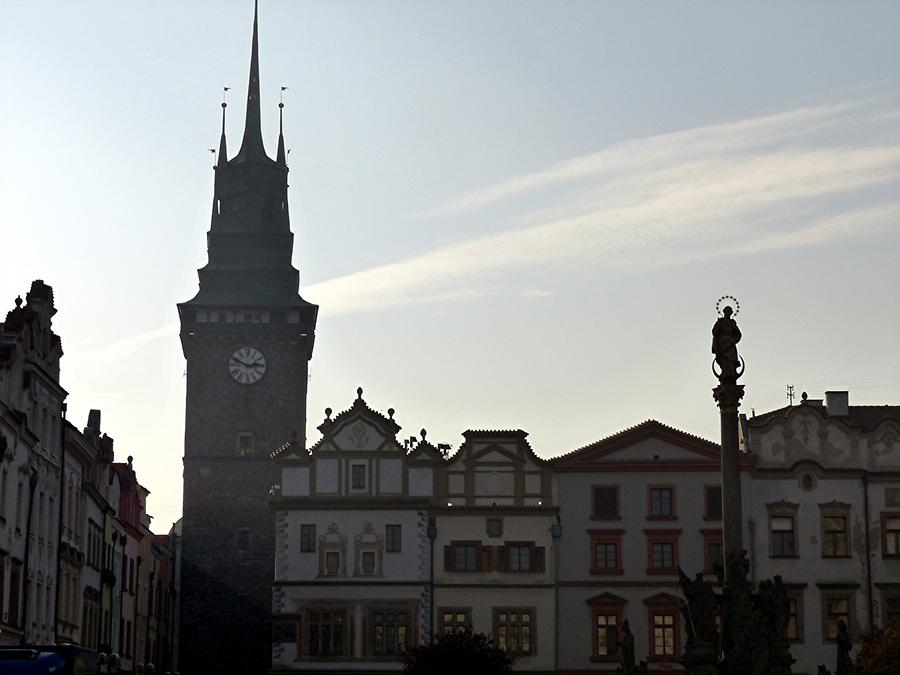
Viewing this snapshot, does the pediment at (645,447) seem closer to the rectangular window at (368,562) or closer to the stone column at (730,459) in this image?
the rectangular window at (368,562)

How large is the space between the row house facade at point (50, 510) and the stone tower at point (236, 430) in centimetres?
1309

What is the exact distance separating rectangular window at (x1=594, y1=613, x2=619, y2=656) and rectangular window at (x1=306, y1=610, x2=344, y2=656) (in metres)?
11.2

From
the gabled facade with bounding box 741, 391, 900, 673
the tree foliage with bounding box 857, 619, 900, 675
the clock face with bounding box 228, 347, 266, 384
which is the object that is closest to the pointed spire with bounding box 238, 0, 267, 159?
the clock face with bounding box 228, 347, 266, 384

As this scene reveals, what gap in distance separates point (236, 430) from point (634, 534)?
29.1 m

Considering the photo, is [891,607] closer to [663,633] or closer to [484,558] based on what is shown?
[663,633]

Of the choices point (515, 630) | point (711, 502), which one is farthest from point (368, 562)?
point (711, 502)

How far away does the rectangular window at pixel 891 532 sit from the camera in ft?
251

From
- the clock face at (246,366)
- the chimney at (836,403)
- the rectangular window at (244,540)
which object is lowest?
the rectangular window at (244,540)

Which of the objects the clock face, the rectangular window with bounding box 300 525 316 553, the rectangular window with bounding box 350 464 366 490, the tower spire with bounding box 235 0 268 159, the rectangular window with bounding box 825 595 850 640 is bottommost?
the rectangular window with bounding box 825 595 850 640

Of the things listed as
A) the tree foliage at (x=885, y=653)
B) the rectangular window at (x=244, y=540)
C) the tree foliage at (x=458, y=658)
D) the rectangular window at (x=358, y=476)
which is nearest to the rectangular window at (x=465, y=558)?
the rectangular window at (x=358, y=476)

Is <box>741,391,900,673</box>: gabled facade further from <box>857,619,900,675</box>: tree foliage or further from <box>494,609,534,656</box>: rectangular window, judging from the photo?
<box>494,609,534,656</box>: rectangular window

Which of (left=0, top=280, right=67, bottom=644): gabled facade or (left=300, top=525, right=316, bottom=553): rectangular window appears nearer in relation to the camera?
(left=0, top=280, right=67, bottom=644): gabled facade

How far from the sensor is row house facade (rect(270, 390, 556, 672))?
76.1 m

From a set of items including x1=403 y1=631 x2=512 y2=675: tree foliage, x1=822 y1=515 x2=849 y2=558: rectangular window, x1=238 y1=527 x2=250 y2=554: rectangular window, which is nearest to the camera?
x1=403 y1=631 x2=512 y2=675: tree foliage
